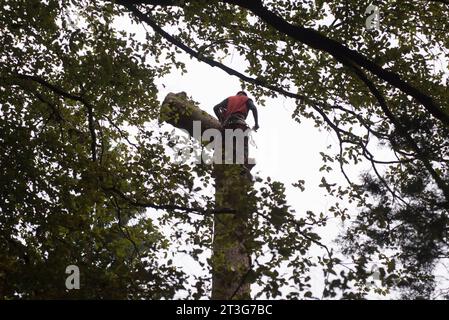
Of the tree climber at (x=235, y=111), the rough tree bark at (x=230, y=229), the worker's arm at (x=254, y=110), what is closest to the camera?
the rough tree bark at (x=230, y=229)

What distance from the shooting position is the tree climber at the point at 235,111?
7402 mm

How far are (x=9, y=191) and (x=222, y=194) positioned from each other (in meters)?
2.13

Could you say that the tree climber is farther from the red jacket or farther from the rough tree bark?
the rough tree bark

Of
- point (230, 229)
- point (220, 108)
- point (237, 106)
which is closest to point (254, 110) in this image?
point (237, 106)

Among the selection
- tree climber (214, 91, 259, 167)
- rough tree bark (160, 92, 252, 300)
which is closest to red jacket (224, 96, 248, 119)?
tree climber (214, 91, 259, 167)

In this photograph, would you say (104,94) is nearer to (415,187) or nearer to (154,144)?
(154,144)

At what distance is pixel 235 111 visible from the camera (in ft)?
24.4

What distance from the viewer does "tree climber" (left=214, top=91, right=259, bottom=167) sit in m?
7.40

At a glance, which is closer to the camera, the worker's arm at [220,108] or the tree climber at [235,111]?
the tree climber at [235,111]

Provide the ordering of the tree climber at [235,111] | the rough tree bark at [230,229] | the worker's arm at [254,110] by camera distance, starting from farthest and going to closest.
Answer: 1. the worker's arm at [254,110]
2. the tree climber at [235,111]
3. the rough tree bark at [230,229]

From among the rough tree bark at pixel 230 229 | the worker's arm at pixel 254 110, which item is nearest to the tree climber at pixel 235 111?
the worker's arm at pixel 254 110

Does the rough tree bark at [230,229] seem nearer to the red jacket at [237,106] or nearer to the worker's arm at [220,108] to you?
the red jacket at [237,106]
